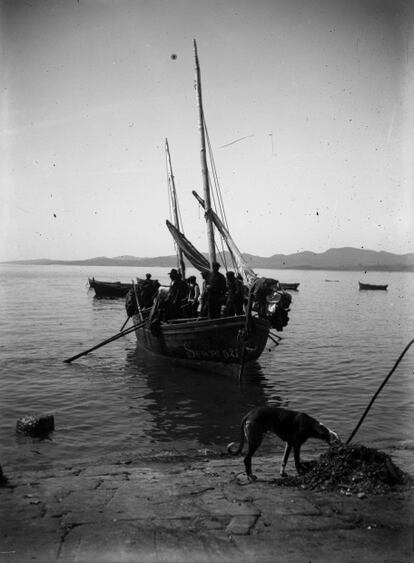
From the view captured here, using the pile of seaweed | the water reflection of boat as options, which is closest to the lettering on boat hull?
the water reflection of boat

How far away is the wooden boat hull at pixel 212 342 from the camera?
14.8 metres

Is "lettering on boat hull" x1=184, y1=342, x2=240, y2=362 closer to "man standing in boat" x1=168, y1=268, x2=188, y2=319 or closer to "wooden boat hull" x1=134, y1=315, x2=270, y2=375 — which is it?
"wooden boat hull" x1=134, y1=315, x2=270, y2=375

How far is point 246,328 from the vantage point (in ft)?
47.0

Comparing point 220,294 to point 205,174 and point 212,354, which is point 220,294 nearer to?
point 212,354

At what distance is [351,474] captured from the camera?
21.1ft

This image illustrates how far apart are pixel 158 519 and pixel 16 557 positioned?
1.58 m

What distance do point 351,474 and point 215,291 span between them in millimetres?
9724

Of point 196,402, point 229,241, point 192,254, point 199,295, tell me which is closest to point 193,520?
point 196,402

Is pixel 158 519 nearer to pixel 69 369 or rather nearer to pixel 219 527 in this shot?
pixel 219 527

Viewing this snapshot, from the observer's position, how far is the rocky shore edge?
4746 millimetres

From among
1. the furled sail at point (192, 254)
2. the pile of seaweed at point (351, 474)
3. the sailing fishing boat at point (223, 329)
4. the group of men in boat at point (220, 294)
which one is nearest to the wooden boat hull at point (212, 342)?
the sailing fishing boat at point (223, 329)

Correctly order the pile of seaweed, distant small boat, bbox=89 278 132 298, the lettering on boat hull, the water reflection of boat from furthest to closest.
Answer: distant small boat, bbox=89 278 132 298, the lettering on boat hull, the water reflection of boat, the pile of seaweed

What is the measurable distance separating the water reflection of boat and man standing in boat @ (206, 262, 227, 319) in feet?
7.62

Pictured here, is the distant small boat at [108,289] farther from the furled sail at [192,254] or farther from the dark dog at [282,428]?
the dark dog at [282,428]
